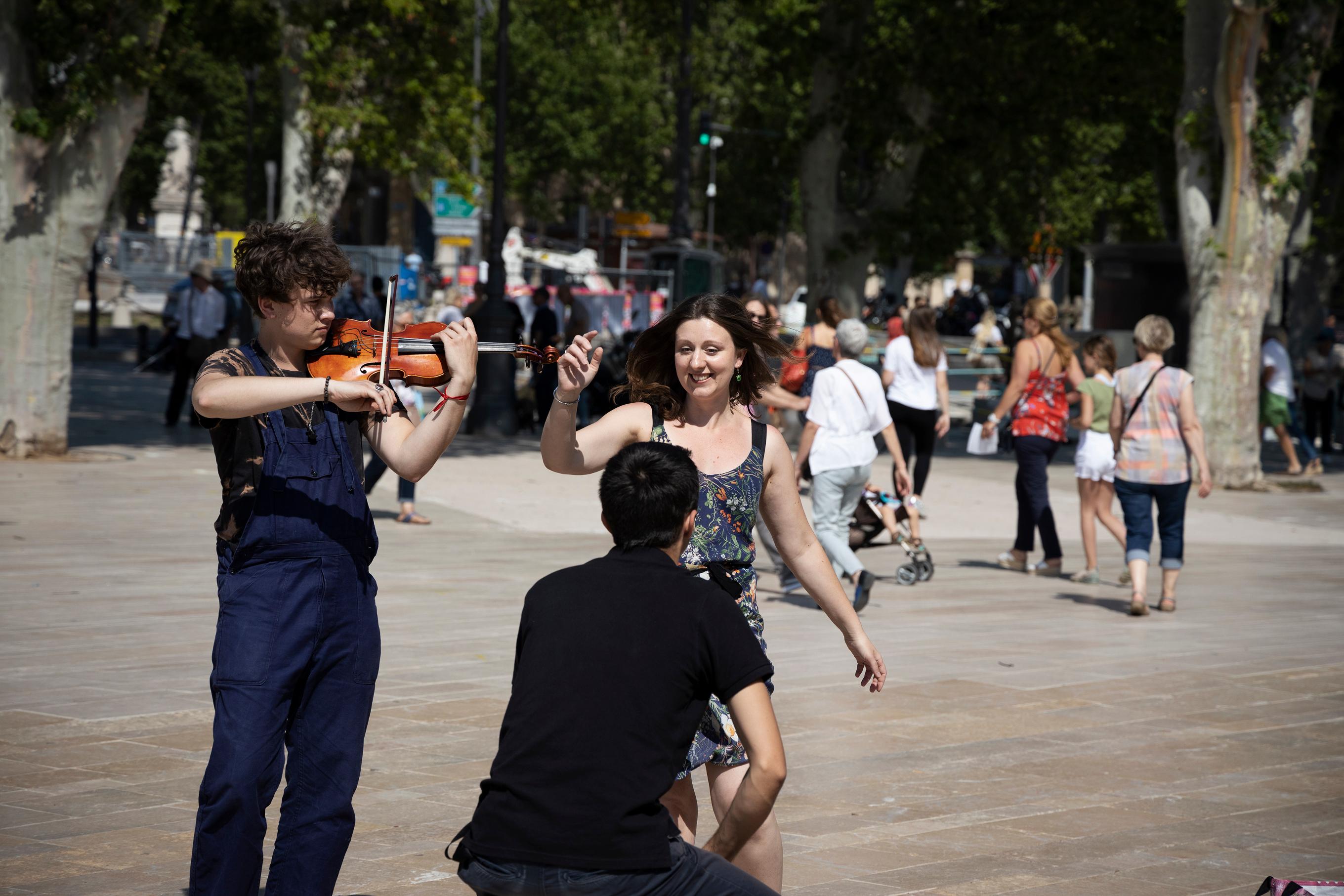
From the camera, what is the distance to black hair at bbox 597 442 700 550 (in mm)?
3301

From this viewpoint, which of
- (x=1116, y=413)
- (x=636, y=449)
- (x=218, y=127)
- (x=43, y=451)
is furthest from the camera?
(x=218, y=127)

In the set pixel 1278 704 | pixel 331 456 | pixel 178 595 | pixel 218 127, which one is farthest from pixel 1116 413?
pixel 218 127

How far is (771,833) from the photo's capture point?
3768 millimetres

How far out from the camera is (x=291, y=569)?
12.5 ft

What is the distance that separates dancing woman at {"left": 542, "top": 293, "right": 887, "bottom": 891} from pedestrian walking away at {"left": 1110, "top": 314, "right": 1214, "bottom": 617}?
20.0 feet

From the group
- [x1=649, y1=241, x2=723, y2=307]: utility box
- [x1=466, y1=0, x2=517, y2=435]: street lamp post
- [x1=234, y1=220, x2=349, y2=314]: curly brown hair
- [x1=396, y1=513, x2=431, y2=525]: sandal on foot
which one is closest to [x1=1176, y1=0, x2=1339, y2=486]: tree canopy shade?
[x1=466, y1=0, x2=517, y2=435]: street lamp post

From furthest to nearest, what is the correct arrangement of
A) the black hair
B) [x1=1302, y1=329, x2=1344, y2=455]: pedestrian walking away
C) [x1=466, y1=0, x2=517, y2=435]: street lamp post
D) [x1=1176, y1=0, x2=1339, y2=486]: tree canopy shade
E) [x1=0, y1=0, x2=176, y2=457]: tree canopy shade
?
[x1=1302, y1=329, x2=1344, y2=455]: pedestrian walking away
[x1=466, y1=0, x2=517, y2=435]: street lamp post
[x1=1176, y1=0, x2=1339, y2=486]: tree canopy shade
[x1=0, y1=0, x2=176, y2=457]: tree canopy shade
the black hair

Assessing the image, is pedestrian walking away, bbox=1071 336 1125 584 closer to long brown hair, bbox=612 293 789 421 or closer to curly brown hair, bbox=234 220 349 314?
long brown hair, bbox=612 293 789 421

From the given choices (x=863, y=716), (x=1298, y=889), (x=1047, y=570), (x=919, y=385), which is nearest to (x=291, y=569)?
(x=1298, y=889)

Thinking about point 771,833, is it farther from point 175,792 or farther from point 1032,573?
point 1032,573

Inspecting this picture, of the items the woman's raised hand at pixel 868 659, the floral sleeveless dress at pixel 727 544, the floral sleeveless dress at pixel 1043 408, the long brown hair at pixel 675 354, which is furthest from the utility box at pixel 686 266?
the woman's raised hand at pixel 868 659

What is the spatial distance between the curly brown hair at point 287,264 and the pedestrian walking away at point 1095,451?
7.88 m

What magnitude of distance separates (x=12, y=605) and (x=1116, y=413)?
261 inches

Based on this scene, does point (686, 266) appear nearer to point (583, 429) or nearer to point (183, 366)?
point (183, 366)
